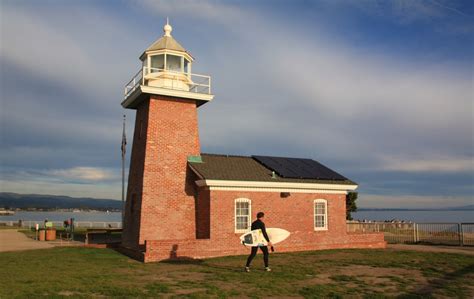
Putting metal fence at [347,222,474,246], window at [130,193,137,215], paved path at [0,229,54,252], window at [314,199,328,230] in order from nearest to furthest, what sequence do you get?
window at [130,193,137,215] → paved path at [0,229,54,252] → window at [314,199,328,230] → metal fence at [347,222,474,246]

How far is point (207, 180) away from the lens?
707 inches

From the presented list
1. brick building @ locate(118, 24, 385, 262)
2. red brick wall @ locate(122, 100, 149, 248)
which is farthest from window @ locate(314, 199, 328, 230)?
red brick wall @ locate(122, 100, 149, 248)

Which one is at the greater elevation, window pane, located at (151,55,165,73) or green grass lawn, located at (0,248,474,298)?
window pane, located at (151,55,165,73)

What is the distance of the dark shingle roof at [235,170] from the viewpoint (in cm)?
1875

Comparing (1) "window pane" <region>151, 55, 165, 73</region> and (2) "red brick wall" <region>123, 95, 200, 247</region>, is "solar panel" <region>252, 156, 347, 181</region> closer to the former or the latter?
(2) "red brick wall" <region>123, 95, 200, 247</region>

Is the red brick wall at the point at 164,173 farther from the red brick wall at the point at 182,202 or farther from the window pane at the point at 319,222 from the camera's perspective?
the window pane at the point at 319,222

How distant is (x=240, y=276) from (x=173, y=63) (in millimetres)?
11678

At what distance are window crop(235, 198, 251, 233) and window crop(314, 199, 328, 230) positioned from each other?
3.84 m

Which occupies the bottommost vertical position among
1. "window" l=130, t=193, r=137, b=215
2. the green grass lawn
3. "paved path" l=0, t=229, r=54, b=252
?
"paved path" l=0, t=229, r=54, b=252

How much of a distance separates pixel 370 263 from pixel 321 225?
6.12 metres

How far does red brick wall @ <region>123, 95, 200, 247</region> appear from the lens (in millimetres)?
18312

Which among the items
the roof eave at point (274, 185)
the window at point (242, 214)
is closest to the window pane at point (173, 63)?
the roof eave at point (274, 185)

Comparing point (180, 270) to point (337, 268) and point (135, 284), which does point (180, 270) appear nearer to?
point (135, 284)

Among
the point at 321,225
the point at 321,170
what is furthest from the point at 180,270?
the point at 321,170
